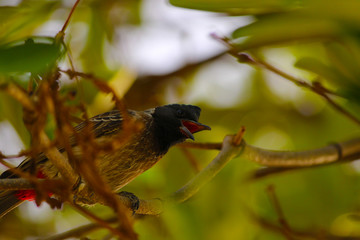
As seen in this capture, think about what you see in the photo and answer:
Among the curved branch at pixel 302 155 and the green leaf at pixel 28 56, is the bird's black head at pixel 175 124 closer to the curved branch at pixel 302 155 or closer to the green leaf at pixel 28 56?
the curved branch at pixel 302 155

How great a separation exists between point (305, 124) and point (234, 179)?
1.60 m

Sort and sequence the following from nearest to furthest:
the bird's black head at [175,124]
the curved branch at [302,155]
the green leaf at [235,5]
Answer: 1. the green leaf at [235,5]
2. the curved branch at [302,155]
3. the bird's black head at [175,124]

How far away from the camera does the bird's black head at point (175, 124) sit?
3.12m

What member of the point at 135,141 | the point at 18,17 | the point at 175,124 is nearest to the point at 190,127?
the point at 175,124

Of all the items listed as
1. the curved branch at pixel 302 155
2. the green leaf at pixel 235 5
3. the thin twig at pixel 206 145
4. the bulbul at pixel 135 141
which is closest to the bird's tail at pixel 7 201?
the bulbul at pixel 135 141

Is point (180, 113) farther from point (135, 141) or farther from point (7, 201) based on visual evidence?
point (7, 201)

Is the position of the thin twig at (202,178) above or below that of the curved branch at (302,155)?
above

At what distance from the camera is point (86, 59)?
382 cm

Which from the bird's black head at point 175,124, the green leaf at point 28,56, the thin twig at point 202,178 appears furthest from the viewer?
the bird's black head at point 175,124

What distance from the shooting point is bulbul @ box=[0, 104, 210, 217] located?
286 cm

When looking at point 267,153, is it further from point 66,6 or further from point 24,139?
point 66,6

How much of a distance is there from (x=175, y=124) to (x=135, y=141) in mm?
279

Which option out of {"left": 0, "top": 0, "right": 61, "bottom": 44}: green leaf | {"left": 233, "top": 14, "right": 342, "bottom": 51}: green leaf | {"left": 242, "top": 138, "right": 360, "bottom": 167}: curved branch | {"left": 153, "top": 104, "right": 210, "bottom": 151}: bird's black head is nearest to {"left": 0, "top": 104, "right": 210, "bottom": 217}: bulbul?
{"left": 153, "top": 104, "right": 210, "bottom": 151}: bird's black head

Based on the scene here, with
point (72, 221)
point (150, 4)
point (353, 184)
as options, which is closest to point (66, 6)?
point (150, 4)
